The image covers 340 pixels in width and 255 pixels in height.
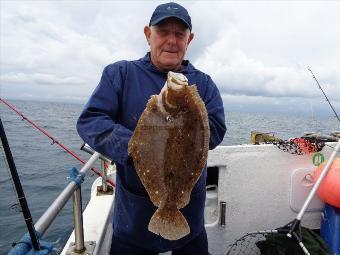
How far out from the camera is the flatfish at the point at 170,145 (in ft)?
6.41

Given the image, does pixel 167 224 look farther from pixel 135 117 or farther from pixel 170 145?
pixel 135 117

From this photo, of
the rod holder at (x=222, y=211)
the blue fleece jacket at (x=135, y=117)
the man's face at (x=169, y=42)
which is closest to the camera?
the blue fleece jacket at (x=135, y=117)

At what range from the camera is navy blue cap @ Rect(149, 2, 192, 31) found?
2455 millimetres

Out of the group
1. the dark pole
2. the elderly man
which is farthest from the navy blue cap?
the dark pole

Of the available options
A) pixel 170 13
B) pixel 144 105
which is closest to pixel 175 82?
pixel 144 105

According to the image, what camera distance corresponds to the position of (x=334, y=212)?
165 inches

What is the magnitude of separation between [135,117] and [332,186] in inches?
108

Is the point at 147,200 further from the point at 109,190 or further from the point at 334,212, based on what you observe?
the point at 334,212

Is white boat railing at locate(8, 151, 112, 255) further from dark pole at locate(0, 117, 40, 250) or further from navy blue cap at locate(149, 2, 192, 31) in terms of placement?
navy blue cap at locate(149, 2, 192, 31)

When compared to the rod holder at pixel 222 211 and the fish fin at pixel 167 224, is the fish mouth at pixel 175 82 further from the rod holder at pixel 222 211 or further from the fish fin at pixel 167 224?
the rod holder at pixel 222 211

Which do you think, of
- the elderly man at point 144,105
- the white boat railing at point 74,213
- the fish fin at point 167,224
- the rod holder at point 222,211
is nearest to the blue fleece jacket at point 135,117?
the elderly man at point 144,105

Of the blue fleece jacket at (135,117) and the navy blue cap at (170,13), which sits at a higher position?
the navy blue cap at (170,13)

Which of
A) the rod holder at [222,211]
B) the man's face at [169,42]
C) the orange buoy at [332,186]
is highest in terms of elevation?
the man's face at [169,42]

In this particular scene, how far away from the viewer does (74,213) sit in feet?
9.11
